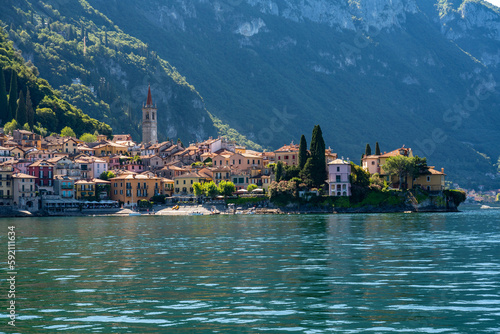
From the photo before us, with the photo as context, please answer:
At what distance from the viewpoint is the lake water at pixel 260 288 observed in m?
26.8

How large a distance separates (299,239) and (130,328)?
37.5 m

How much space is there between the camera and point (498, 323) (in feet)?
86.4

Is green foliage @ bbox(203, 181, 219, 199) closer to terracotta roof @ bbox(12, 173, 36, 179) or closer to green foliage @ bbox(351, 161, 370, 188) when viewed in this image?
green foliage @ bbox(351, 161, 370, 188)

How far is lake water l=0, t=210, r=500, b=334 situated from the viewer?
87.8 feet

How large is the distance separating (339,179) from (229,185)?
20.7m

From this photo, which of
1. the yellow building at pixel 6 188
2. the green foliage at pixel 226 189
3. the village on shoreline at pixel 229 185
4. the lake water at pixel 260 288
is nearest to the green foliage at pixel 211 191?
the village on shoreline at pixel 229 185

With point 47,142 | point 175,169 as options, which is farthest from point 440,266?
point 47,142

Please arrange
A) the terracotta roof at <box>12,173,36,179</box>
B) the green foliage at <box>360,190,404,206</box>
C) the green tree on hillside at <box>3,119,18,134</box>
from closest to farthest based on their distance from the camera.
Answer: the green foliage at <box>360,190,404,206</box>
the terracotta roof at <box>12,173,36,179</box>
the green tree on hillside at <box>3,119,18,134</box>

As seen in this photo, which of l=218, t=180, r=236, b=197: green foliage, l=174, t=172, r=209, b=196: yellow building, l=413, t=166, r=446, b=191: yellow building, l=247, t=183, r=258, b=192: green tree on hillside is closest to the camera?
l=413, t=166, r=446, b=191: yellow building

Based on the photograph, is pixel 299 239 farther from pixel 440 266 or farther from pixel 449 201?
pixel 449 201

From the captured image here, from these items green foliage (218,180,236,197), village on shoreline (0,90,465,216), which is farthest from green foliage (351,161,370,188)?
green foliage (218,180,236,197)

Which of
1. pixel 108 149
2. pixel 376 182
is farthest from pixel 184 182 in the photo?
pixel 108 149

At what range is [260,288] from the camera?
112 feet

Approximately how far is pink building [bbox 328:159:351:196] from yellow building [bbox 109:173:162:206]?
35887 millimetres
